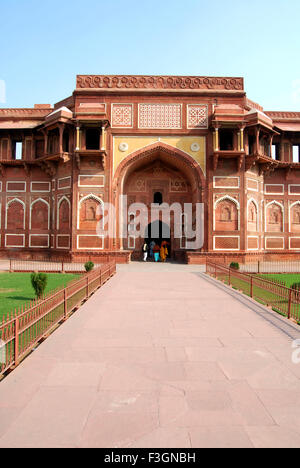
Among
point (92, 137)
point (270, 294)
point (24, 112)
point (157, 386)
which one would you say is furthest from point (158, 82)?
point (157, 386)

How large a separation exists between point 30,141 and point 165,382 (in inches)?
731

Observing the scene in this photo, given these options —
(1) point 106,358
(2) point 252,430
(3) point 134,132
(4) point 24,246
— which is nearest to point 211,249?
(3) point 134,132

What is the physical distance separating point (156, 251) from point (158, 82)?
909 cm

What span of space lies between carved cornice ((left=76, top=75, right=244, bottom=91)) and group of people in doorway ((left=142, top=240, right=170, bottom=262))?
8.45 meters

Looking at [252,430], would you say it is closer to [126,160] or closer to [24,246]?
[126,160]

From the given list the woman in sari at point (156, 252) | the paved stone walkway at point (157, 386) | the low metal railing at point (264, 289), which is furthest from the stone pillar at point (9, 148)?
the paved stone walkway at point (157, 386)

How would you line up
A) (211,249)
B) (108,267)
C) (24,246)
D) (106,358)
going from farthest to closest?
(24,246) → (211,249) → (108,267) → (106,358)

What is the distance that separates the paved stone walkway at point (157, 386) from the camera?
2131 mm

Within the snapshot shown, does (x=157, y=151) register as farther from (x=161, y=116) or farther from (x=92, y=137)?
(x=92, y=137)

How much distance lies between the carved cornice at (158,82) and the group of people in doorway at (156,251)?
845cm

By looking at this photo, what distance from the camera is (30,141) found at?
1873 centimetres

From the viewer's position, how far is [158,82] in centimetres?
1698

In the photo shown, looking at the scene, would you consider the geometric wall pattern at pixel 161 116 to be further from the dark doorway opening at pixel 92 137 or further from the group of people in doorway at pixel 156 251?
the group of people in doorway at pixel 156 251

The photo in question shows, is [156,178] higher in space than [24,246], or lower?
higher
